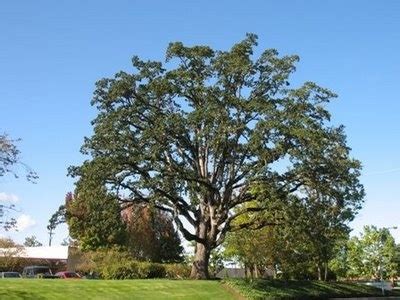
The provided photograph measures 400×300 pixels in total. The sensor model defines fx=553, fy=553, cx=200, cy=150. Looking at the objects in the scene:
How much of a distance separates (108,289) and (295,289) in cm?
1587

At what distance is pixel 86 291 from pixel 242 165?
1596 cm

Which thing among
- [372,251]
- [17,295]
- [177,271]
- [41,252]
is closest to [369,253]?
[372,251]

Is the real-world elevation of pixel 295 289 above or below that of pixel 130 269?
below

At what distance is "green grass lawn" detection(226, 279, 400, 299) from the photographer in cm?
3628

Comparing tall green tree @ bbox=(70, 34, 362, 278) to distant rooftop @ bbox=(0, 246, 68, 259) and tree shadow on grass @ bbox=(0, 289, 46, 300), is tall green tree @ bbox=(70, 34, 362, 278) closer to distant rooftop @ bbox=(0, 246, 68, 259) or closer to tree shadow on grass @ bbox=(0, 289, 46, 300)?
tree shadow on grass @ bbox=(0, 289, 46, 300)

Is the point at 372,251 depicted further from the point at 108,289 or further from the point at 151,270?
the point at 108,289

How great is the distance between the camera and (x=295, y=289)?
40.4 metres

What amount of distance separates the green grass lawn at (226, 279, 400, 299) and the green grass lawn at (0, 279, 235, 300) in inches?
62.3

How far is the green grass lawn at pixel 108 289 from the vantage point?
26.4m

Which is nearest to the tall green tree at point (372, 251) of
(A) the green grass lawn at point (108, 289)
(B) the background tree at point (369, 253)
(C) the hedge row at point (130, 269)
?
(B) the background tree at point (369, 253)

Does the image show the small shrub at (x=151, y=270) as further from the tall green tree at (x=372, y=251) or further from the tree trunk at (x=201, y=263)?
the tall green tree at (x=372, y=251)

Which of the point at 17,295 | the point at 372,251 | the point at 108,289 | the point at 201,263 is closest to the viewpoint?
the point at 17,295

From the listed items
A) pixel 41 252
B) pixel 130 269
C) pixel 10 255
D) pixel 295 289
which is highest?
pixel 41 252

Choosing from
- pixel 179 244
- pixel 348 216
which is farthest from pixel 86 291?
pixel 179 244
